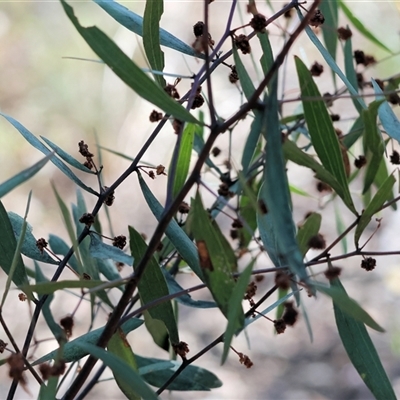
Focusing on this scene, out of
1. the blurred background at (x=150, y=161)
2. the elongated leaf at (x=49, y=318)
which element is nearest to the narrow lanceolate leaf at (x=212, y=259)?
the elongated leaf at (x=49, y=318)

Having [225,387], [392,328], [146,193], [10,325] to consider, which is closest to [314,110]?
[146,193]

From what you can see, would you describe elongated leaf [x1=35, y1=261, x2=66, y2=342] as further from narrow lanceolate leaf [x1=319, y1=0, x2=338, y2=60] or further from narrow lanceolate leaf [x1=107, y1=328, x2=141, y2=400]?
narrow lanceolate leaf [x1=319, y1=0, x2=338, y2=60]

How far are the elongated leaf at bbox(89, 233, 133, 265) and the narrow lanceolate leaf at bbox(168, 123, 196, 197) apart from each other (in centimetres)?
6

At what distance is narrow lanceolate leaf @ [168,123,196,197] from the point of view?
1.70 ft

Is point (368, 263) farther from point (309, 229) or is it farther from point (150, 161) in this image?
point (150, 161)

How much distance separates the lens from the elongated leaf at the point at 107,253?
1.57ft

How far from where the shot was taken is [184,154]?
0.52m

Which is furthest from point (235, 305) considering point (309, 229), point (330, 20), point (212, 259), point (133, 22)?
point (330, 20)

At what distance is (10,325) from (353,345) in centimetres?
152

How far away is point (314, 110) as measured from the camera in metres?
0.48

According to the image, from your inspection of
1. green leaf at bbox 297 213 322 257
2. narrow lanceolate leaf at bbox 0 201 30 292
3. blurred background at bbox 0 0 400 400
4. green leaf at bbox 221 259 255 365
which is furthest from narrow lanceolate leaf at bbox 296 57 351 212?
blurred background at bbox 0 0 400 400

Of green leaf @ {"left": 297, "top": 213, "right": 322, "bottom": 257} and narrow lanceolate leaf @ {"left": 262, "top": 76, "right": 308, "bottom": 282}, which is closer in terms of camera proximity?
narrow lanceolate leaf @ {"left": 262, "top": 76, "right": 308, "bottom": 282}

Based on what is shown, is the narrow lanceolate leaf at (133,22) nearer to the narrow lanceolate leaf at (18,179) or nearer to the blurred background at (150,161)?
the narrow lanceolate leaf at (18,179)

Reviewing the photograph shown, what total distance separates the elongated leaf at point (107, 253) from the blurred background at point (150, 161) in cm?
114
